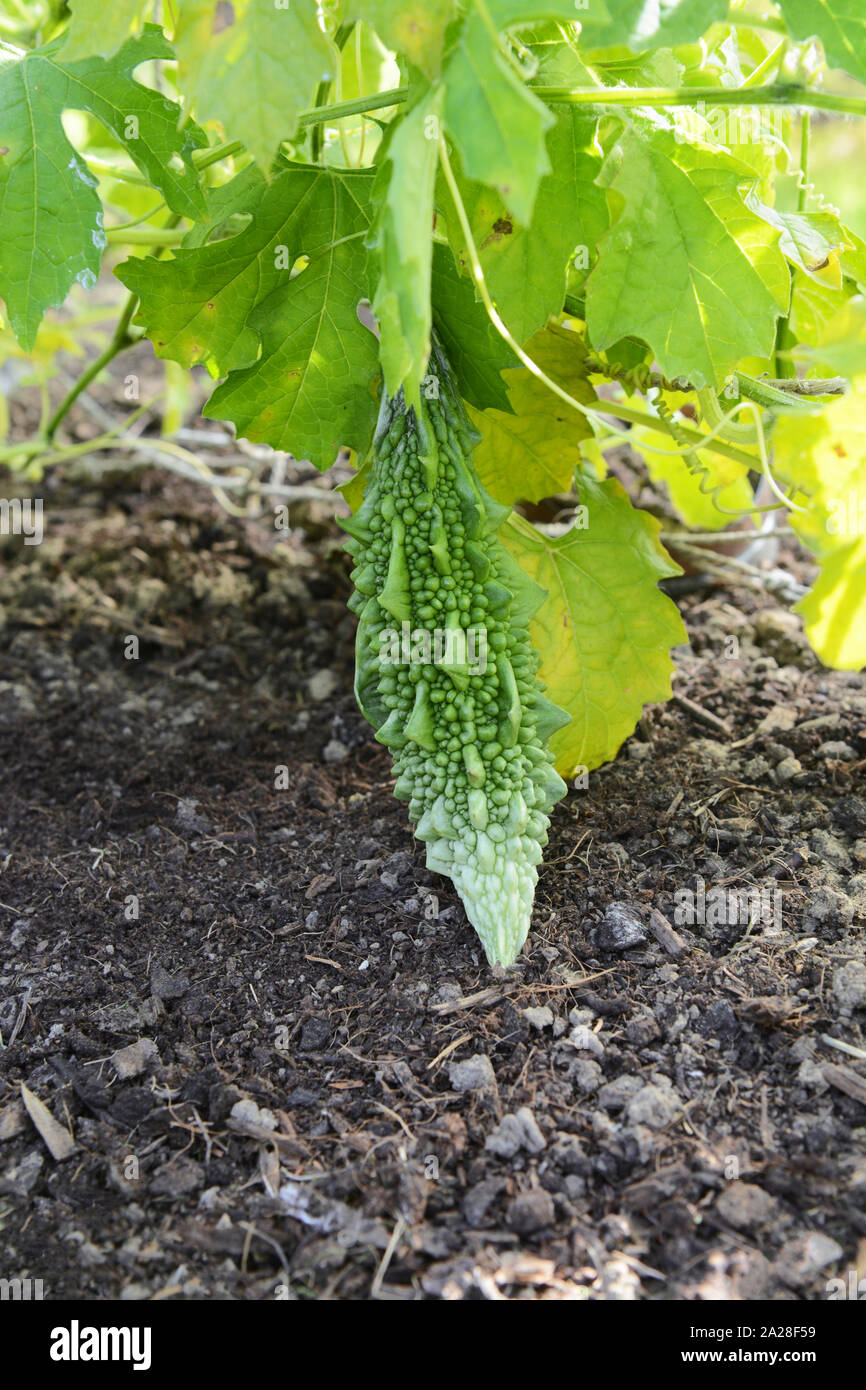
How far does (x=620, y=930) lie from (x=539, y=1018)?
0.21m

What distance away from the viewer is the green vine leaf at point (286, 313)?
1.79 m

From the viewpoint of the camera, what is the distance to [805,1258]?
1.31m

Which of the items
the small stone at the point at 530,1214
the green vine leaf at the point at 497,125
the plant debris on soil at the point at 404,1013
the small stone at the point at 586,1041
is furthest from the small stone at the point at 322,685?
the green vine leaf at the point at 497,125

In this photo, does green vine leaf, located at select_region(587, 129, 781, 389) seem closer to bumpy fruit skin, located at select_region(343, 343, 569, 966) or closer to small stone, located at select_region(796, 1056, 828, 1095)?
bumpy fruit skin, located at select_region(343, 343, 569, 966)

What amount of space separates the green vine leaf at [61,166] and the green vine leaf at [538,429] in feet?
2.06

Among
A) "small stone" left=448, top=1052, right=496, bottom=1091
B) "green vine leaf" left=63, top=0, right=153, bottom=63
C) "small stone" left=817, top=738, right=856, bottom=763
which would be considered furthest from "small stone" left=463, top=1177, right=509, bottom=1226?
"green vine leaf" left=63, top=0, right=153, bottom=63

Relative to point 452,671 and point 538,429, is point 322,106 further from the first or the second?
point 452,671

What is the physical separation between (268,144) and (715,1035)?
1.35m

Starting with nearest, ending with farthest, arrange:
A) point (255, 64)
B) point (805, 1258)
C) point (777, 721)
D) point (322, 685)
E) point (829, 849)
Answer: point (805, 1258)
point (255, 64)
point (829, 849)
point (777, 721)
point (322, 685)

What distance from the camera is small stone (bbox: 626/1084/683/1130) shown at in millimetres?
A: 1473

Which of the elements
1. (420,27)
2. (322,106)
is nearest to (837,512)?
(420,27)

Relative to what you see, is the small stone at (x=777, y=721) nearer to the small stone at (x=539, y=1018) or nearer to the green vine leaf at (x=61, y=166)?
the small stone at (x=539, y=1018)

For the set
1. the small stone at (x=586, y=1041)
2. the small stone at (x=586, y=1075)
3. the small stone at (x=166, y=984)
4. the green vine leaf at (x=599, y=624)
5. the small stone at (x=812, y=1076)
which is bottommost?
the small stone at (x=166, y=984)
